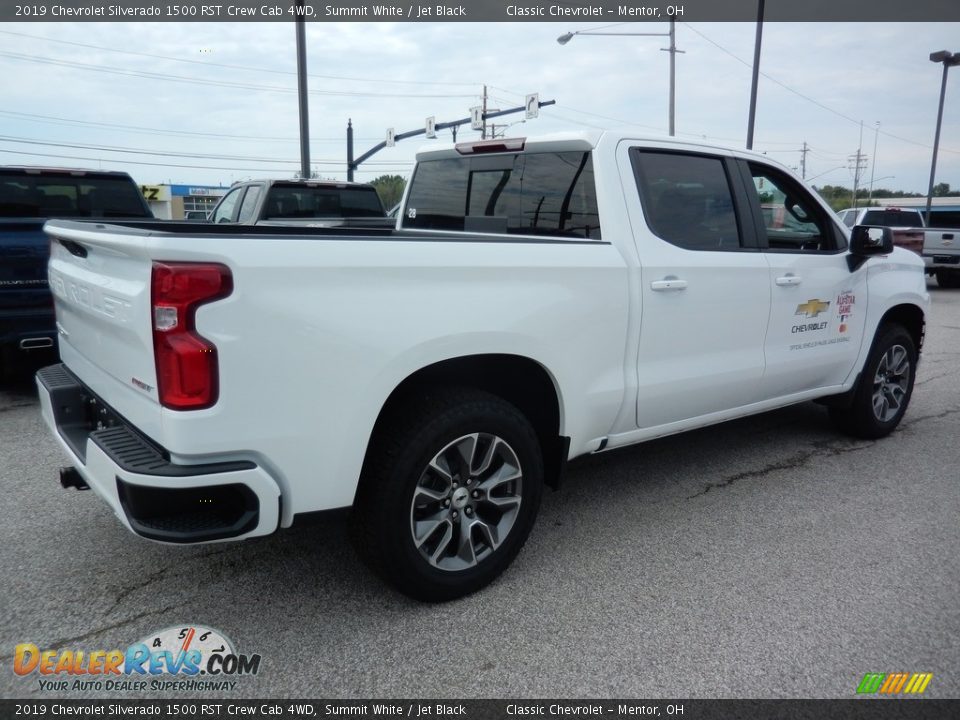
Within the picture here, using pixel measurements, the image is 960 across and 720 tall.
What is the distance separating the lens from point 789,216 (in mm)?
4500

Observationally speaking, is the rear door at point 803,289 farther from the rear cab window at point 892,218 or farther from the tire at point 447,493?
the rear cab window at point 892,218

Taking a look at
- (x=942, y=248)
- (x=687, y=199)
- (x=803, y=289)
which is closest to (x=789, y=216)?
(x=803, y=289)

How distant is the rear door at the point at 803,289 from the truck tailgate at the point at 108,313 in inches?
124

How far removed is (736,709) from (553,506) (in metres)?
1.74

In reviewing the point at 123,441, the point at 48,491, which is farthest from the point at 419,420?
the point at 48,491

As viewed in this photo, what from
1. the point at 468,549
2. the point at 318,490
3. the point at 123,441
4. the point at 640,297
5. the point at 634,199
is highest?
the point at 634,199

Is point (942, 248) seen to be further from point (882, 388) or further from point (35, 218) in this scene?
point (35, 218)

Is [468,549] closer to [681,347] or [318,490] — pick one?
[318,490]

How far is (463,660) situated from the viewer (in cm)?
266

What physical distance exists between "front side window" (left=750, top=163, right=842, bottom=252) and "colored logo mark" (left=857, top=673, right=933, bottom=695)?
2.36m

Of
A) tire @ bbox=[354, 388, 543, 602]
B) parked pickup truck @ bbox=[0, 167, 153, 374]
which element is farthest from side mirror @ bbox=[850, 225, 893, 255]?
parked pickup truck @ bbox=[0, 167, 153, 374]

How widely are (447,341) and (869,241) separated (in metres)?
3.14

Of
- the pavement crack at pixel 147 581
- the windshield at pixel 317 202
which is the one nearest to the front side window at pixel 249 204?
the windshield at pixel 317 202

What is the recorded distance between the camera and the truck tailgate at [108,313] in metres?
2.34
